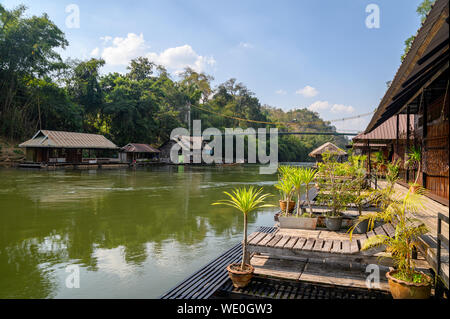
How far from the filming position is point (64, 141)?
2727 cm

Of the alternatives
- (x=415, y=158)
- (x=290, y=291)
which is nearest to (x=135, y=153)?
(x=415, y=158)

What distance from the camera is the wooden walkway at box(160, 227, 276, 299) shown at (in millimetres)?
3535

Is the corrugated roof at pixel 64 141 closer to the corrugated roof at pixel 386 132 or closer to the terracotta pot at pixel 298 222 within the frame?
the corrugated roof at pixel 386 132

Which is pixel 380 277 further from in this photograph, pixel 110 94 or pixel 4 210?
pixel 110 94

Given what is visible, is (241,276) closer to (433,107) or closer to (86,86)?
(433,107)

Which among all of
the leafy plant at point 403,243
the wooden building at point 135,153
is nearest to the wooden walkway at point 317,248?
the leafy plant at point 403,243

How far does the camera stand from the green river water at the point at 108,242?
4.06 meters

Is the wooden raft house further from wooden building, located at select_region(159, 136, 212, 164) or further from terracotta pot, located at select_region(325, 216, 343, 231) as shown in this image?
wooden building, located at select_region(159, 136, 212, 164)

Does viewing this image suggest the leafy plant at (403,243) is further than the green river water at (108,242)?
No

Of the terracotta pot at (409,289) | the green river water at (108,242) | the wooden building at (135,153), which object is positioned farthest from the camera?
the wooden building at (135,153)

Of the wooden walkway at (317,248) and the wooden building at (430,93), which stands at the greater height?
the wooden building at (430,93)

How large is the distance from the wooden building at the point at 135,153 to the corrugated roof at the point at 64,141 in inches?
111

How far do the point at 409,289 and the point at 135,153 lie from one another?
1398 inches

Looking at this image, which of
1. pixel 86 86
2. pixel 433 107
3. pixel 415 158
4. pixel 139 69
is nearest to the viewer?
pixel 433 107
